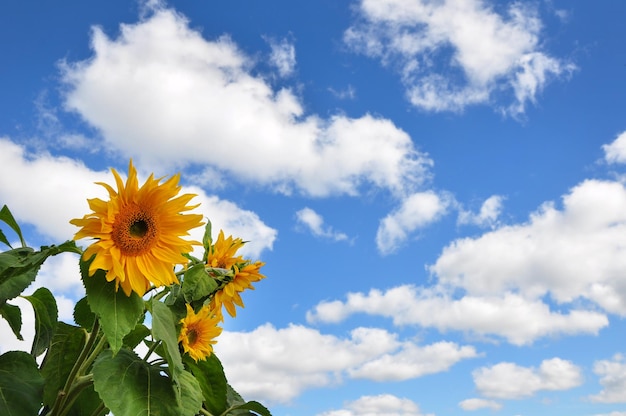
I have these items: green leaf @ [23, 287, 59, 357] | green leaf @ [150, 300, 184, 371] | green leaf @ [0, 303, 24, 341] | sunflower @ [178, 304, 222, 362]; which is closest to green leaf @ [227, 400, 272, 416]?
sunflower @ [178, 304, 222, 362]

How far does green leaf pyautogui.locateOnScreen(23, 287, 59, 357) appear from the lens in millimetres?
2484

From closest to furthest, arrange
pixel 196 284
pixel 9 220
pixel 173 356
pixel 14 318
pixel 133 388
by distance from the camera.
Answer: pixel 173 356 < pixel 133 388 < pixel 9 220 < pixel 196 284 < pixel 14 318

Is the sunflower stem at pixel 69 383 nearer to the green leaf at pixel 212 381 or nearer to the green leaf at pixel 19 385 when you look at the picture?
the green leaf at pixel 19 385

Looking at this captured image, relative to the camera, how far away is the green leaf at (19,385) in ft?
6.86

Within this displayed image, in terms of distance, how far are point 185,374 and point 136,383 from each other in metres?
0.22

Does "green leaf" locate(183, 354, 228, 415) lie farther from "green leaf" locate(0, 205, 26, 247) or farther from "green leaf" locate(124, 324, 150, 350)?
"green leaf" locate(0, 205, 26, 247)

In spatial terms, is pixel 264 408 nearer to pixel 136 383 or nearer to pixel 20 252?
pixel 136 383

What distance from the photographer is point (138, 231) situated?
1998 millimetres

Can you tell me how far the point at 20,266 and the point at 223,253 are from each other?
3.01 ft

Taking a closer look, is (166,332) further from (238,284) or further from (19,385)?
(238,284)

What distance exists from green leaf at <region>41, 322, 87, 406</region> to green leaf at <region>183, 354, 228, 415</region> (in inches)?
17.2

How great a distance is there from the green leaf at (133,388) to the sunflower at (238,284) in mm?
540

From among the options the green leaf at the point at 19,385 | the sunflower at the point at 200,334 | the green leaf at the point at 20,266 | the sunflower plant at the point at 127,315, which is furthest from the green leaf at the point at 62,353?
the green leaf at the point at 20,266

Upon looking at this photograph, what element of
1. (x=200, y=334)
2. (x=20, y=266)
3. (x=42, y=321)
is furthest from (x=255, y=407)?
(x=20, y=266)
